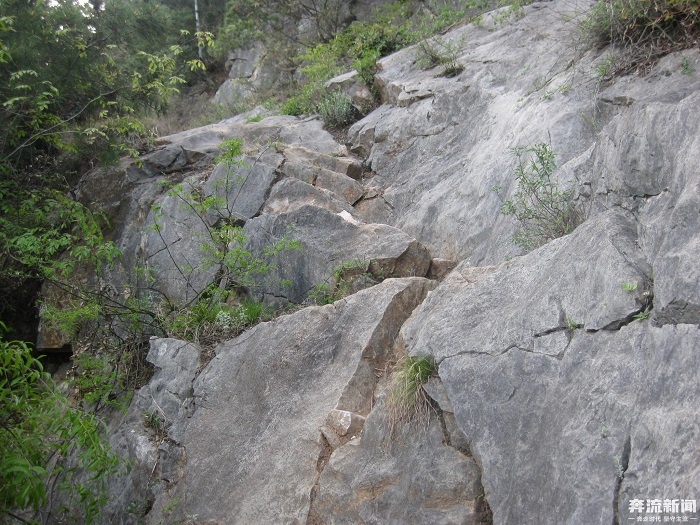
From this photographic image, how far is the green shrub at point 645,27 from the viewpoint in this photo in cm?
491

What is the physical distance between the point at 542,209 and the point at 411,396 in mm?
1848

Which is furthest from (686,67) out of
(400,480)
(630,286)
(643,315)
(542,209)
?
(400,480)

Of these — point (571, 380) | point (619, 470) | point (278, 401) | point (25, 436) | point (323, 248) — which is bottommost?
point (278, 401)

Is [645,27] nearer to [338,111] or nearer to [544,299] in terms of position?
[544,299]

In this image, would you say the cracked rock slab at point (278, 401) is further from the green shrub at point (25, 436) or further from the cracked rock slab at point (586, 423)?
the cracked rock slab at point (586, 423)

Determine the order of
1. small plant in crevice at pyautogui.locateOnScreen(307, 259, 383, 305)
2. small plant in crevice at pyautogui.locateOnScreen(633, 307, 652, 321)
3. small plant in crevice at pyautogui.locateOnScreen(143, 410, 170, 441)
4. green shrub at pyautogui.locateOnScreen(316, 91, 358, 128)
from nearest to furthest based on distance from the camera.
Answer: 1. small plant in crevice at pyautogui.locateOnScreen(633, 307, 652, 321)
2. small plant in crevice at pyautogui.locateOnScreen(143, 410, 170, 441)
3. small plant in crevice at pyautogui.locateOnScreen(307, 259, 383, 305)
4. green shrub at pyautogui.locateOnScreen(316, 91, 358, 128)

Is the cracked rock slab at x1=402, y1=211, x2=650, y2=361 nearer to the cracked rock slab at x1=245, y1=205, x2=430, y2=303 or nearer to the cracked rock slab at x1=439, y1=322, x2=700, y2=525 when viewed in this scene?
the cracked rock slab at x1=439, y1=322, x2=700, y2=525

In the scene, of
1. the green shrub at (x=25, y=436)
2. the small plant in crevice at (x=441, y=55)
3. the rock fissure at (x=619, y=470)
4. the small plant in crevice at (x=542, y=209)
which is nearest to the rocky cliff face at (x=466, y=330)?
the rock fissure at (x=619, y=470)

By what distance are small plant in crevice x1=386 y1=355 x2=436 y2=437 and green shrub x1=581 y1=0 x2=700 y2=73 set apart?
3.27 m

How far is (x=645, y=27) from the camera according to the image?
5.30m

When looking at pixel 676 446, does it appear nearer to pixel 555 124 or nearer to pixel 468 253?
pixel 468 253

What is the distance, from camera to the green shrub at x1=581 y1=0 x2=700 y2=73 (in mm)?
4910

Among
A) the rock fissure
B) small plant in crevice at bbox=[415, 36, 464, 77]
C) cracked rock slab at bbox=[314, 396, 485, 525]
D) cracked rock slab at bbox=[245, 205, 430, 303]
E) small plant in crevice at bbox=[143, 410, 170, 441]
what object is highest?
small plant in crevice at bbox=[415, 36, 464, 77]
